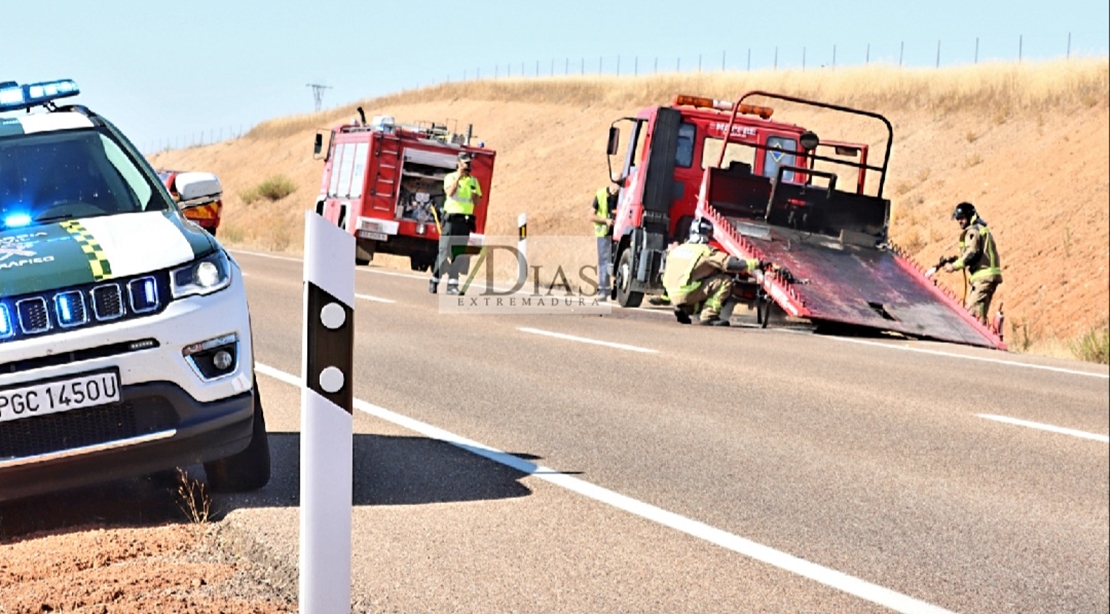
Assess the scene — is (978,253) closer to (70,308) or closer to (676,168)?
(676,168)

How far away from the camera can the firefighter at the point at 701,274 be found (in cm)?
1656

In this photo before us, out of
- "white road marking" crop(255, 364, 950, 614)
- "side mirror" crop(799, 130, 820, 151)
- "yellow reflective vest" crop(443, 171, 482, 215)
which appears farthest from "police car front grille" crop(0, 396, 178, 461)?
"side mirror" crop(799, 130, 820, 151)

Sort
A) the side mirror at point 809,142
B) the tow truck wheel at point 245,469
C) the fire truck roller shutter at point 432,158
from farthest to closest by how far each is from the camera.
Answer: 1. the side mirror at point 809,142
2. the fire truck roller shutter at point 432,158
3. the tow truck wheel at point 245,469

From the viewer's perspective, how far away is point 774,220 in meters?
17.8

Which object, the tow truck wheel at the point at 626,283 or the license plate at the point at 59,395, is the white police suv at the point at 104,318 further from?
the tow truck wheel at the point at 626,283

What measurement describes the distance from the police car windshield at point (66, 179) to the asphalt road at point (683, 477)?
4.64ft

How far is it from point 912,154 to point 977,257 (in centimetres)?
2380

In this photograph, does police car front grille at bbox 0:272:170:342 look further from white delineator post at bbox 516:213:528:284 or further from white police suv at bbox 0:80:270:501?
white delineator post at bbox 516:213:528:284

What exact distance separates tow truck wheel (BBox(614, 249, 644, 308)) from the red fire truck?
12.0m

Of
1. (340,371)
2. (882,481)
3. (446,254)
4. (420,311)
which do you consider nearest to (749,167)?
(420,311)

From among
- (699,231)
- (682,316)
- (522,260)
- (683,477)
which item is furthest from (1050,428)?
(682,316)

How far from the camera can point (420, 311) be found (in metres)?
14.1

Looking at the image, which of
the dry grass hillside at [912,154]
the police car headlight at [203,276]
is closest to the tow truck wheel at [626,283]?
the dry grass hillside at [912,154]

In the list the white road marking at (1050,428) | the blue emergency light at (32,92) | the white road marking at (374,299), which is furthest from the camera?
the white road marking at (374,299)
